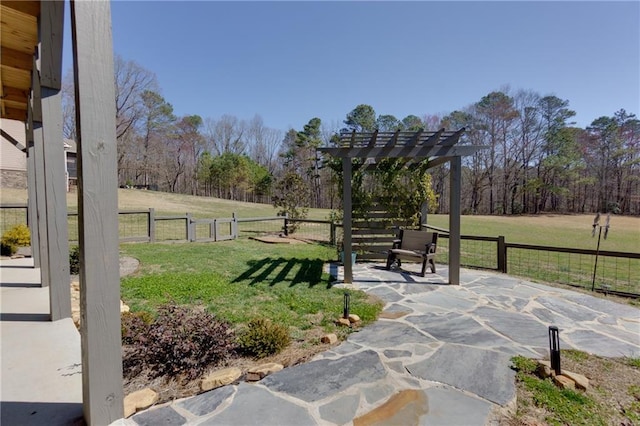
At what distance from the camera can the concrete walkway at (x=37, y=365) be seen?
1.87 metres

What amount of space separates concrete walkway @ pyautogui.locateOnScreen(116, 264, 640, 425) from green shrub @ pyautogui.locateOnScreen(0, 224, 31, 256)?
7.41 metres

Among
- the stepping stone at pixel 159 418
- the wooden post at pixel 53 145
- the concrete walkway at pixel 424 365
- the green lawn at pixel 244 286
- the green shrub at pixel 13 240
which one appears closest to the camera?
the stepping stone at pixel 159 418

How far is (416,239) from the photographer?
6.10 meters

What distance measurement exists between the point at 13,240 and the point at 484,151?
104ft

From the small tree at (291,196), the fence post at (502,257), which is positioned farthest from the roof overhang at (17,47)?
the small tree at (291,196)

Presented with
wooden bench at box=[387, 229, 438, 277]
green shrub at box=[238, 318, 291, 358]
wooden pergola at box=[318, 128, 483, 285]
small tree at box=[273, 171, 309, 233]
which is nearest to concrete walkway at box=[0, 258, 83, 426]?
green shrub at box=[238, 318, 291, 358]

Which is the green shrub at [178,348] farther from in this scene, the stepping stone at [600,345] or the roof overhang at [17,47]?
the stepping stone at [600,345]

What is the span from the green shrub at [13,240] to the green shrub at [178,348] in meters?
6.40

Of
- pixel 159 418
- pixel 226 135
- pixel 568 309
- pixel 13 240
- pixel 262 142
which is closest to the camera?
pixel 159 418

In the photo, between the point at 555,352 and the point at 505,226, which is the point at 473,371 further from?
the point at 505,226

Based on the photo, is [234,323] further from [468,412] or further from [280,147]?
[280,147]

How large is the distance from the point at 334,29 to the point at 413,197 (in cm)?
460

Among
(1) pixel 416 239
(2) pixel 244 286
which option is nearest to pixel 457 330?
(1) pixel 416 239

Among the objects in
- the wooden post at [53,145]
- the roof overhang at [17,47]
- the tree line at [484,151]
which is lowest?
the wooden post at [53,145]
